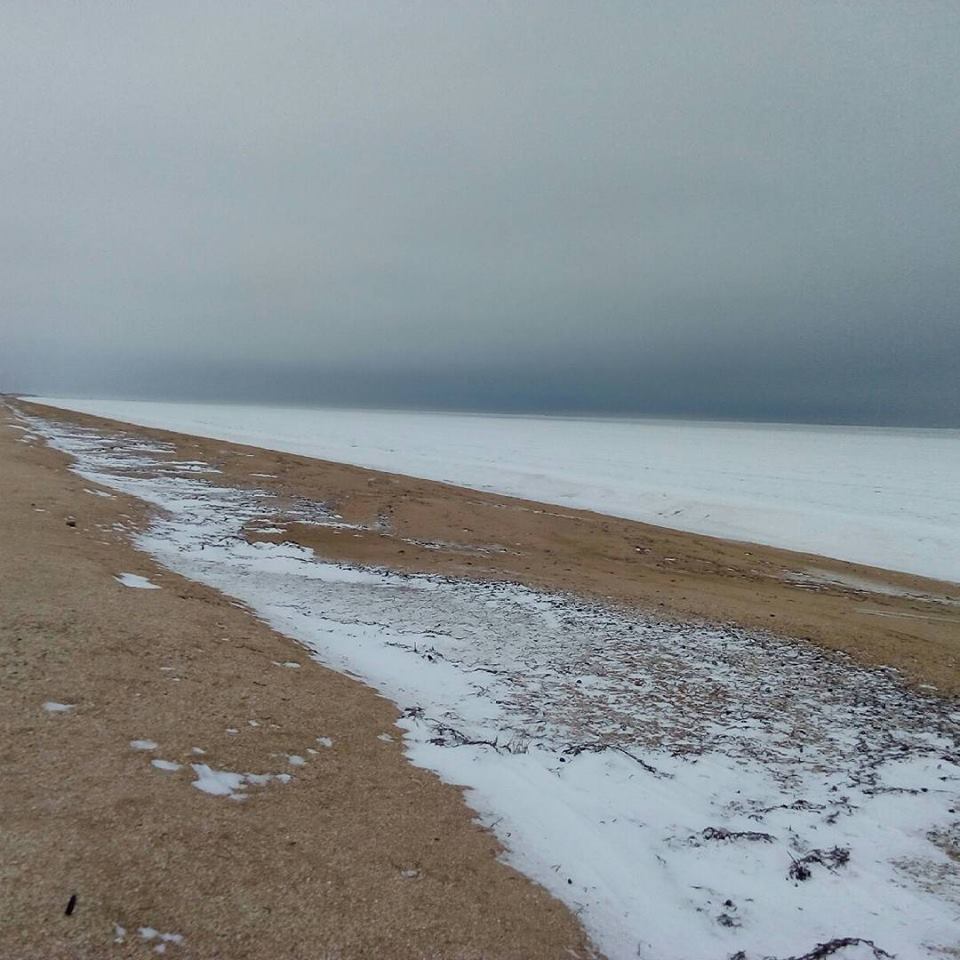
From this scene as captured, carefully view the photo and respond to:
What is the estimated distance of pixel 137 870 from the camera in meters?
3.31

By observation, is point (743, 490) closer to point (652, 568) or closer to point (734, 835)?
point (652, 568)

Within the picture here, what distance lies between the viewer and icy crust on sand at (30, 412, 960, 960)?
13.1ft

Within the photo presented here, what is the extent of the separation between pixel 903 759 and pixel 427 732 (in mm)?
4334

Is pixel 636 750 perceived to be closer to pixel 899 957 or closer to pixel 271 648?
pixel 899 957

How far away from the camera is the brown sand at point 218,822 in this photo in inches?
122

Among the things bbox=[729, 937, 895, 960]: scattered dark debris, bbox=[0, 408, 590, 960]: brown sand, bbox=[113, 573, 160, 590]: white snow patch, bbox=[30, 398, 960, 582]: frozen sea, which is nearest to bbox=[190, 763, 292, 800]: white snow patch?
bbox=[0, 408, 590, 960]: brown sand

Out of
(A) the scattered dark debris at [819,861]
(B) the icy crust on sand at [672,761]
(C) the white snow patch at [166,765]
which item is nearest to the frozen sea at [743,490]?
(B) the icy crust on sand at [672,761]

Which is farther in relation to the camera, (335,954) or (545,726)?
(545,726)

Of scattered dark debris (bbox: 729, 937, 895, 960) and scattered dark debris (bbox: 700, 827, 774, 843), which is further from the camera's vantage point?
scattered dark debris (bbox: 700, 827, 774, 843)

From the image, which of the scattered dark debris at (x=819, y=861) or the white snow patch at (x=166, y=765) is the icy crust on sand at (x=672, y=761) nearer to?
the scattered dark debris at (x=819, y=861)

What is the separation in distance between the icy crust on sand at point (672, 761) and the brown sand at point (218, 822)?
49 cm

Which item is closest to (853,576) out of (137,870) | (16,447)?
(137,870)

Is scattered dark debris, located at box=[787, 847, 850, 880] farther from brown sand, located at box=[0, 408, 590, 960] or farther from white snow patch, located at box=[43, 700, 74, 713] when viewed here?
white snow patch, located at box=[43, 700, 74, 713]

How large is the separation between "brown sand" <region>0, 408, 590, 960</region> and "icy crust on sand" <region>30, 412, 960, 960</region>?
493 millimetres
